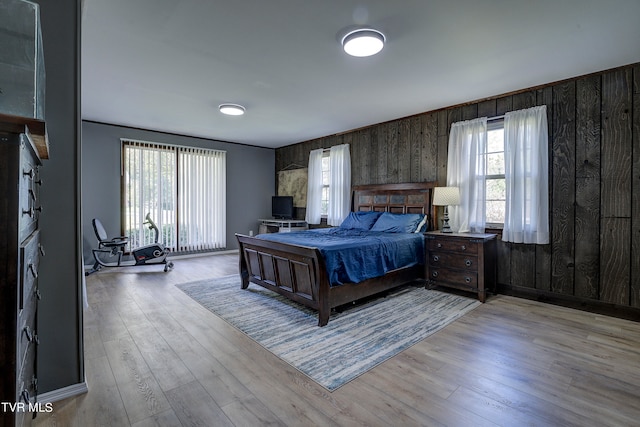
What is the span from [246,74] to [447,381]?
3411 millimetres

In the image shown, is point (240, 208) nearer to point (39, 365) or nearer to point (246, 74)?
point (246, 74)

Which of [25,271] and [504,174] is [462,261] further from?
[25,271]

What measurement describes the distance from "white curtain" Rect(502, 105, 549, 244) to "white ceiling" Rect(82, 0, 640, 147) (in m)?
0.43

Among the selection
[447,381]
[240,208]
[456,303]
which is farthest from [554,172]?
[240,208]

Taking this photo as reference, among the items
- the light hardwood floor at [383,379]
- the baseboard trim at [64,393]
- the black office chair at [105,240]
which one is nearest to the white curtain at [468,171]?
the light hardwood floor at [383,379]

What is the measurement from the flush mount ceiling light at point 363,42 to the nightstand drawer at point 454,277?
2.72 meters

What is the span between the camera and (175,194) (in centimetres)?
617

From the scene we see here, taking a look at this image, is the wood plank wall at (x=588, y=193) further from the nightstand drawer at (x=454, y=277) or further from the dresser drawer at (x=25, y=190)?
the dresser drawer at (x=25, y=190)

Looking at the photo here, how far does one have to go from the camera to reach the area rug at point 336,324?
2223 millimetres

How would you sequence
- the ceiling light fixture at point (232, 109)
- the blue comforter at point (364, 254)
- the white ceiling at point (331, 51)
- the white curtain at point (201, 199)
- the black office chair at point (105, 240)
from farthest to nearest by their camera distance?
the white curtain at point (201, 199) → the black office chair at point (105, 240) → the ceiling light fixture at point (232, 109) → the blue comforter at point (364, 254) → the white ceiling at point (331, 51)

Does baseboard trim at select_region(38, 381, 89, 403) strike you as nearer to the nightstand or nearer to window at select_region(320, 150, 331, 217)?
the nightstand

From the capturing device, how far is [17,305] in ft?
3.34

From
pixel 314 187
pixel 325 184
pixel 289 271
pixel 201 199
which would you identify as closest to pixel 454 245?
pixel 289 271

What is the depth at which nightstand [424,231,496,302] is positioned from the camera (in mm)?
3580
